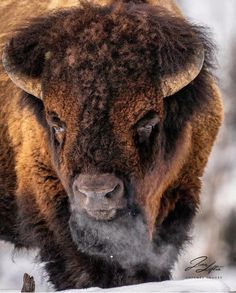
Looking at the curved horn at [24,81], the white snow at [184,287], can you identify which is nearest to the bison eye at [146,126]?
the curved horn at [24,81]

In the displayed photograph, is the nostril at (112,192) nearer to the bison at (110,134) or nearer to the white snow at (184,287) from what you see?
the bison at (110,134)

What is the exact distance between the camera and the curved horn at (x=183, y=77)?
21.2 feet

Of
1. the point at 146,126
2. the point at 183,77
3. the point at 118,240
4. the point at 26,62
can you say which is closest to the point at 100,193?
the point at 146,126

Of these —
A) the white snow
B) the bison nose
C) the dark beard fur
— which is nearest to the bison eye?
the bison nose

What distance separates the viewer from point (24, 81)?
6.73m

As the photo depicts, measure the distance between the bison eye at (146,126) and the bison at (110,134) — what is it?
0.01m

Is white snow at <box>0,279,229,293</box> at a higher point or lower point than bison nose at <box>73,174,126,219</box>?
higher

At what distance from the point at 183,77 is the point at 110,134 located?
2.52ft

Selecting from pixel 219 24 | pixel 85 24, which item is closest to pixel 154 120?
pixel 85 24

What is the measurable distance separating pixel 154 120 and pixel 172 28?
0.71m

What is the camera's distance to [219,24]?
17078 millimetres

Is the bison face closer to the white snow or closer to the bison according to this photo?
the bison

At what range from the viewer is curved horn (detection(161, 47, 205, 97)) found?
647cm

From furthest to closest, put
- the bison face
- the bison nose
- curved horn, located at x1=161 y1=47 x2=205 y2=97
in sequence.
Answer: curved horn, located at x1=161 y1=47 x2=205 y2=97, the bison face, the bison nose
